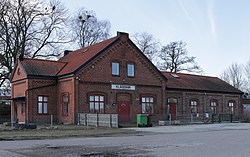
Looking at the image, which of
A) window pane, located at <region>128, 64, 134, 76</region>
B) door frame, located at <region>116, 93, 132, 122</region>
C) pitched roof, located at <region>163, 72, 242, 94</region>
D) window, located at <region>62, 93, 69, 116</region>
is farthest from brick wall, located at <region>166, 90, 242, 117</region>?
window, located at <region>62, 93, 69, 116</region>

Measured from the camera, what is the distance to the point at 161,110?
44250mm

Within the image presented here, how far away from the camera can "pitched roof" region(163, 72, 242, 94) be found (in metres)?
48.7

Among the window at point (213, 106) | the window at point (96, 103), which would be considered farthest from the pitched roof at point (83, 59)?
the window at point (213, 106)

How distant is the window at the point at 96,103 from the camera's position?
38250mm

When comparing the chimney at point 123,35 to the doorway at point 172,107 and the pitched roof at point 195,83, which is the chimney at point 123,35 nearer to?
the pitched roof at point 195,83

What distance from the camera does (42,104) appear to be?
38.8 meters

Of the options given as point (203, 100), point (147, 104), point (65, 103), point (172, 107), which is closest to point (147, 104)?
point (147, 104)

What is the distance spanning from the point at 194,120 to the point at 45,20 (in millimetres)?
25981

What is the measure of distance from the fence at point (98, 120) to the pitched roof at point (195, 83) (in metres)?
14.3

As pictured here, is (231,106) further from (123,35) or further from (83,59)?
(83,59)

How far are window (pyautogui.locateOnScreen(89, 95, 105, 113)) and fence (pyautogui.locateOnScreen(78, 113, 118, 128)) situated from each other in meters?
2.12

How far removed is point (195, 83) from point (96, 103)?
1844 cm

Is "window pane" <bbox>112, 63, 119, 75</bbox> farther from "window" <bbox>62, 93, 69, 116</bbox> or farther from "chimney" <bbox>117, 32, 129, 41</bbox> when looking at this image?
"window" <bbox>62, 93, 69, 116</bbox>

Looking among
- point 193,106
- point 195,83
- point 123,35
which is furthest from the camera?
point 195,83
